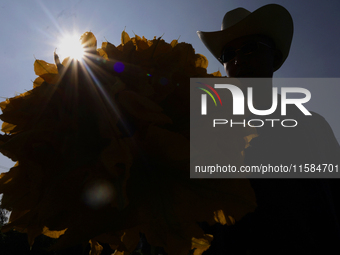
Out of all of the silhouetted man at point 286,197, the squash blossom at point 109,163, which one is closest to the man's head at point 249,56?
the silhouetted man at point 286,197

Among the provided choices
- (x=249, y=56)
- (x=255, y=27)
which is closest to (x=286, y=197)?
(x=249, y=56)

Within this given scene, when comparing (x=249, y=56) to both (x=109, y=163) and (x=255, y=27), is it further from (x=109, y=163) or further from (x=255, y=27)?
(x=109, y=163)

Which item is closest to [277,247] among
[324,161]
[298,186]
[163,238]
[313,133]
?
[298,186]

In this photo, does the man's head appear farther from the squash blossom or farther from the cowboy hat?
the squash blossom

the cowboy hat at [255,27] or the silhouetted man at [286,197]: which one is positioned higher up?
the cowboy hat at [255,27]

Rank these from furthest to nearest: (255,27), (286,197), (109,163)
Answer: (255,27), (286,197), (109,163)

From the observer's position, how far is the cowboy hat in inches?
95.5

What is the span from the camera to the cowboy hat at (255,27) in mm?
2426

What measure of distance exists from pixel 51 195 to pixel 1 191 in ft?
0.79

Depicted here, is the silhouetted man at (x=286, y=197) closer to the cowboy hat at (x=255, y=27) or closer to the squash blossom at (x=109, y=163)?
the cowboy hat at (x=255, y=27)

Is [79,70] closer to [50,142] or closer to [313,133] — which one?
[50,142]

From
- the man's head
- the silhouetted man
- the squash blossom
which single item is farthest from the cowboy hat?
the squash blossom

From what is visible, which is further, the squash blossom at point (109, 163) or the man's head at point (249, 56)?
the man's head at point (249, 56)

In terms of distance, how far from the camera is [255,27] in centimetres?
244
